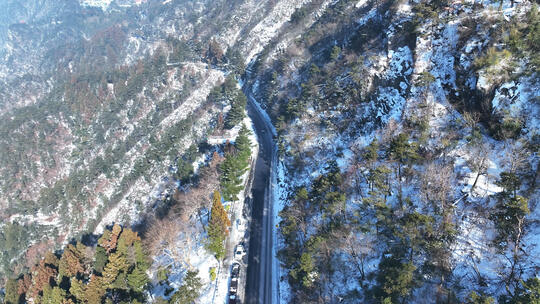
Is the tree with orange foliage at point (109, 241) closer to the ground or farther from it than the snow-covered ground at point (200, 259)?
farther from it

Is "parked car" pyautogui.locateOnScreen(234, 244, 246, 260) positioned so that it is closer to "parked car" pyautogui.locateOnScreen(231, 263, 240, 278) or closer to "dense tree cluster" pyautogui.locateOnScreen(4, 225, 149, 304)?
"parked car" pyautogui.locateOnScreen(231, 263, 240, 278)

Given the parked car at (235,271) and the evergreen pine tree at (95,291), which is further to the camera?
the parked car at (235,271)

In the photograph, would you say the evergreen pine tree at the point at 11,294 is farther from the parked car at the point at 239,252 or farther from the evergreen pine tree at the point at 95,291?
the parked car at the point at 239,252

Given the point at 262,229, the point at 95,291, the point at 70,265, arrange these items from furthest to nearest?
the point at 262,229 < the point at 70,265 < the point at 95,291

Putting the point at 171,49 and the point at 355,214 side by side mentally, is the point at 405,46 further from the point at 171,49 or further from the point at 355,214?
the point at 171,49

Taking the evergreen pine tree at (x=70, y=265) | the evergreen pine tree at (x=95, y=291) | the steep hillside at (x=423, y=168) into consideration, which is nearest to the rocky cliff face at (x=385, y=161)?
the steep hillside at (x=423, y=168)

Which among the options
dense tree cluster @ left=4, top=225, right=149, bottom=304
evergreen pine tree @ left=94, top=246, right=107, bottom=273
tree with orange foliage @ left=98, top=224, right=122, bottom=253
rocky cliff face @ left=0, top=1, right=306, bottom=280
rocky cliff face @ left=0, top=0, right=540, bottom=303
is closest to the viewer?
rocky cliff face @ left=0, top=0, right=540, bottom=303

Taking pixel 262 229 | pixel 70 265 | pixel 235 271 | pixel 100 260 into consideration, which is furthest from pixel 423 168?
pixel 70 265

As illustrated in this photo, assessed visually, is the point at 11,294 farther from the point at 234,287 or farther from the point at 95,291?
the point at 234,287

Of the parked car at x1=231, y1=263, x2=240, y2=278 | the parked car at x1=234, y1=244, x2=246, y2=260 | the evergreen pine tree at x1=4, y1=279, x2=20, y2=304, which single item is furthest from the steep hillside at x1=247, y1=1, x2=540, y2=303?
the evergreen pine tree at x1=4, y1=279, x2=20, y2=304
